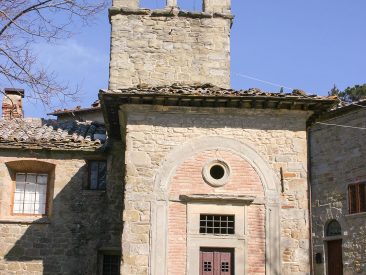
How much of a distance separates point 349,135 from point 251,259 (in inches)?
350

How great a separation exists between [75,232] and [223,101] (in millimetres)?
5880

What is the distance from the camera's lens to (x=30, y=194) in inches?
648

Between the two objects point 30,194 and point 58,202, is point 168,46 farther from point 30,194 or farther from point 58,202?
point 30,194

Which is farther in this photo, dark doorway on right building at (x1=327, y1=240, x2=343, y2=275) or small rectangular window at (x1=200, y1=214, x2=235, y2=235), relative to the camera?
dark doorway on right building at (x1=327, y1=240, x2=343, y2=275)

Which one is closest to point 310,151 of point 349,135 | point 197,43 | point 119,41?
point 349,135

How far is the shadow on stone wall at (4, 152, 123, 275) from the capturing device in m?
15.7

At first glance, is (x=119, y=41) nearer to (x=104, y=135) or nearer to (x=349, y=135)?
(x=104, y=135)

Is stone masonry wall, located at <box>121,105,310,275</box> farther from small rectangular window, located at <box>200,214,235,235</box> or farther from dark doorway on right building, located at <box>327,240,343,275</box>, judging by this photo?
dark doorway on right building, located at <box>327,240,343,275</box>

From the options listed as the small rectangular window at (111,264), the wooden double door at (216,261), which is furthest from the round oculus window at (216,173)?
the small rectangular window at (111,264)

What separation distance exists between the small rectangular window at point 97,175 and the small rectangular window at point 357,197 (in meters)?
8.27

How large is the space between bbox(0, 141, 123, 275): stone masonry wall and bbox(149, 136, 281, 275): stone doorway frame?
3630 mm

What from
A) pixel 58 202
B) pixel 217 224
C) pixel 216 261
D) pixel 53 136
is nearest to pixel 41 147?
pixel 53 136

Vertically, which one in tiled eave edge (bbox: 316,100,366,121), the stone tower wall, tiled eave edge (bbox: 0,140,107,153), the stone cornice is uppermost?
the stone cornice

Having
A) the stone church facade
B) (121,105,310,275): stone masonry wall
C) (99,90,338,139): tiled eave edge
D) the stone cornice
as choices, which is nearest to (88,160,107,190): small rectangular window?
the stone church facade
